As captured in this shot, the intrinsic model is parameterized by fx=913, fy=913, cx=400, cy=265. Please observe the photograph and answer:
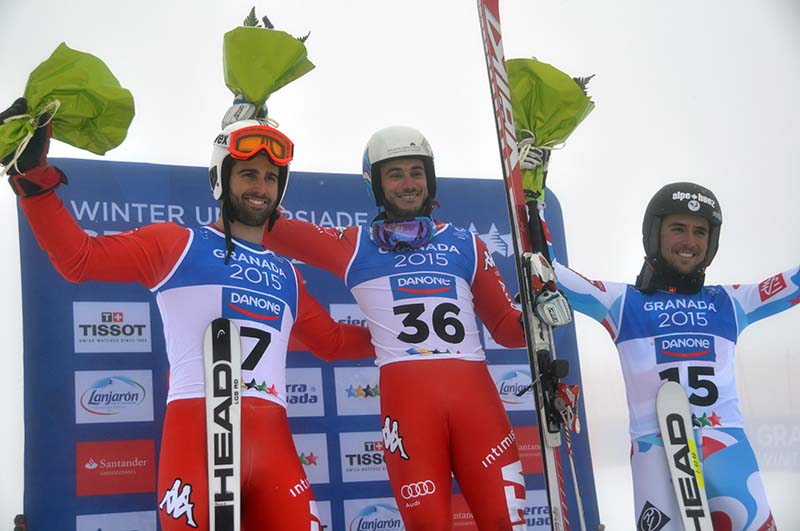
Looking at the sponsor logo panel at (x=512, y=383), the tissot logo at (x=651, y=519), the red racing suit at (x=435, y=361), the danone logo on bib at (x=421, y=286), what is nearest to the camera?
the red racing suit at (x=435, y=361)

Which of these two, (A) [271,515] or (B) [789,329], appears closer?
(A) [271,515]

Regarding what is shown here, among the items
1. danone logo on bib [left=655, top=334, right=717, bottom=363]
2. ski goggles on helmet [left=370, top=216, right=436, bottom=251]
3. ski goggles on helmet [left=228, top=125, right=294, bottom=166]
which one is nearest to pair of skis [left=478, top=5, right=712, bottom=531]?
danone logo on bib [left=655, top=334, right=717, bottom=363]

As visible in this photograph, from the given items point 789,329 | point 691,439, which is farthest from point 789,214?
point 691,439

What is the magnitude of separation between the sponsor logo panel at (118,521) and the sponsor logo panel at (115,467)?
0.10 metres

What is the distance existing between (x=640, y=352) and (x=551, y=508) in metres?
1.05

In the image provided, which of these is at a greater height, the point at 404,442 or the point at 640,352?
the point at 640,352

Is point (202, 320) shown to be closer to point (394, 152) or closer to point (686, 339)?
point (394, 152)

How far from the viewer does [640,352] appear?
13.2 ft

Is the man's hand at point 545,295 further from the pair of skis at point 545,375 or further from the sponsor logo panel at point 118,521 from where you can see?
the sponsor logo panel at point 118,521

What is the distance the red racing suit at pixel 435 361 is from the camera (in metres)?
3.52

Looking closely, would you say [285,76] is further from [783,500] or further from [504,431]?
[783,500]

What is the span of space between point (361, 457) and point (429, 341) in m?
1.18

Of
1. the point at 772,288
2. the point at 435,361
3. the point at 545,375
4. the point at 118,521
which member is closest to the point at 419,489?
the point at 435,361

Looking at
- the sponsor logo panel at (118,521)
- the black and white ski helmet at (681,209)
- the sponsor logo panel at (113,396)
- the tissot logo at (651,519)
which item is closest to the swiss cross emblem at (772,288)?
the black and white ski helmet at (681,209)
